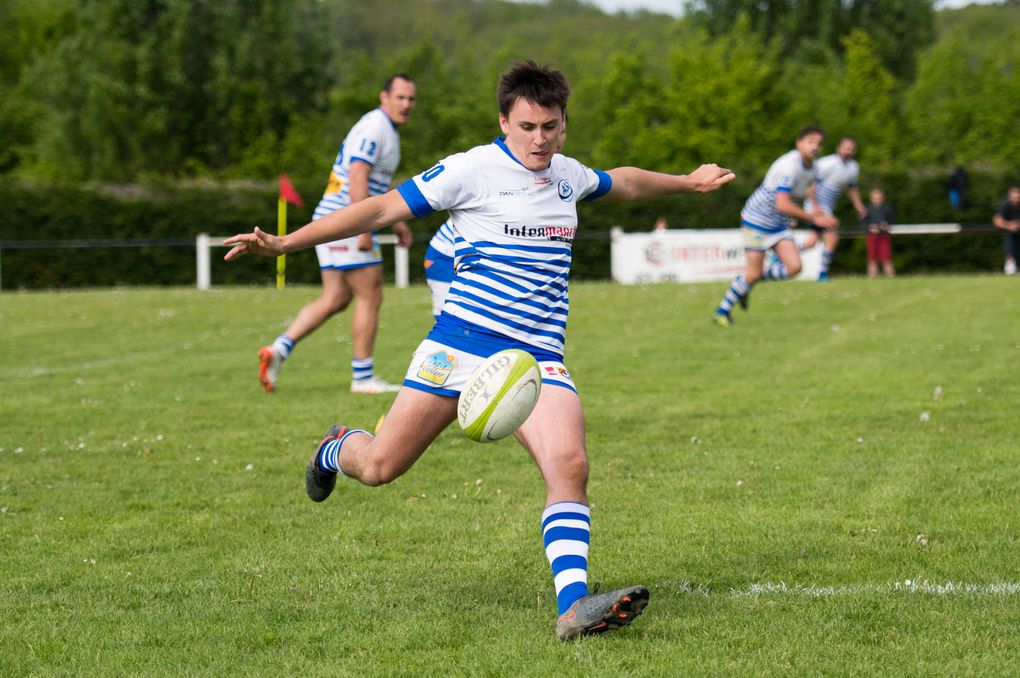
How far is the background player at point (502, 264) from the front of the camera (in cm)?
472

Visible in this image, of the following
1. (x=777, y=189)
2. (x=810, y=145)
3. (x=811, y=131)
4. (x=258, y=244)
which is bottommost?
(x=258, y=244)

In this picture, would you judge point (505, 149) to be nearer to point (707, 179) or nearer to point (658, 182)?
point (658, 182)

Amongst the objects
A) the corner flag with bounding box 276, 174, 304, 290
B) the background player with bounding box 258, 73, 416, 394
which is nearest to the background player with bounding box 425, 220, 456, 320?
the background player with bounding box 258, 73, 416, 394

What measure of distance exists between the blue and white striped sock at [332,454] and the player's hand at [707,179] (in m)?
1.72

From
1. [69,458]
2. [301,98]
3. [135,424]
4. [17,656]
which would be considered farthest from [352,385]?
[301,98]

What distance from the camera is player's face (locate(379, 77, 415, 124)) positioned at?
10.3 meters

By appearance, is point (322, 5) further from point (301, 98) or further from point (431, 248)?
point (431, 248)

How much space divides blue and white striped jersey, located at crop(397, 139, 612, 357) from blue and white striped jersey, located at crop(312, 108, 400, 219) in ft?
17.1

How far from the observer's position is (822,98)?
51594 millimetres

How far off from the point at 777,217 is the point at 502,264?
11.4 metres

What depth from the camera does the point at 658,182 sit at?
5.49m

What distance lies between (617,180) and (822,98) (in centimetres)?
4859

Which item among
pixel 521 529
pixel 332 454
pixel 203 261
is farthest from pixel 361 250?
pixel 203 261

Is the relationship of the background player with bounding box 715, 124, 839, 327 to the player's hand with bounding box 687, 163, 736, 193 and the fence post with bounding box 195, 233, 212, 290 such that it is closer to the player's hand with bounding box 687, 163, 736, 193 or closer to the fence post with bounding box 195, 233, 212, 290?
the player's hand with bounding box 687, 163, 736, 193
